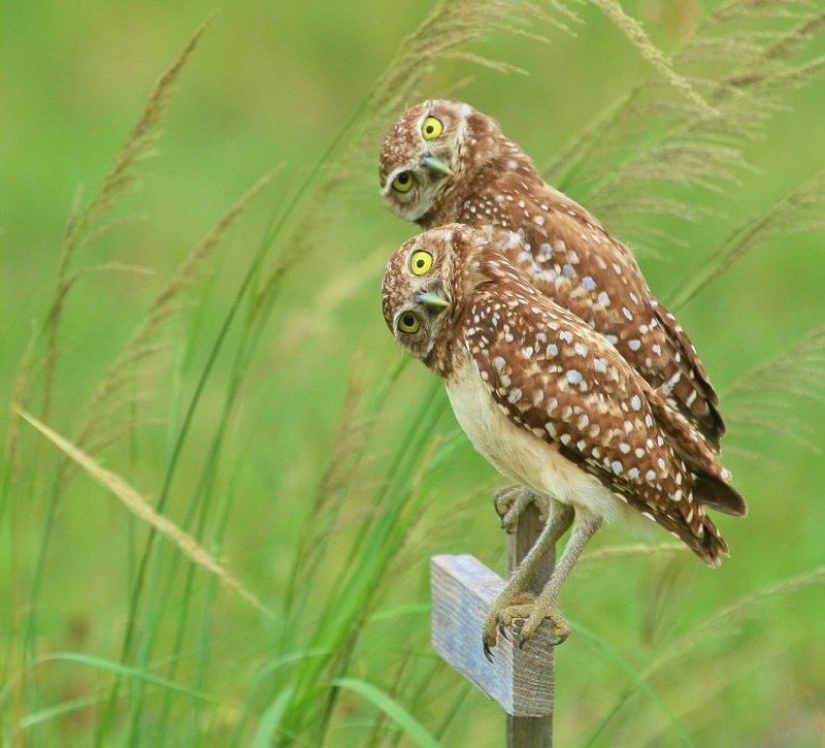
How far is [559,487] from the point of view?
296 centimetres

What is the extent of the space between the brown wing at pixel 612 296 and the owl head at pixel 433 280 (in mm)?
312

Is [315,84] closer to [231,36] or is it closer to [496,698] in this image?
[231,36]

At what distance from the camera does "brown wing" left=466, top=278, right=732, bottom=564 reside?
9.54ft

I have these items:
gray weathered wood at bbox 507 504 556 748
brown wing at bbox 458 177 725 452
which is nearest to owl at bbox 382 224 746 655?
gray weathered wood at bbox 507 504 556 748

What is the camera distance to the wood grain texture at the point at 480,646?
2922 millimetres

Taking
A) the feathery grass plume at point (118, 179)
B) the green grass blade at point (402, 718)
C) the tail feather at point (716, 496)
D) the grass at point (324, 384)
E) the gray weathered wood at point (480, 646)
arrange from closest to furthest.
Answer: the green grass blade at point (402, 718) < the gray weathered wood at point (480, 646) < the tail feather at point (716, 496) < the feathery grass plume at point (118, 179) < the grass at point (324, 384)

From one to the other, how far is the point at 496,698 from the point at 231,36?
28.2ft

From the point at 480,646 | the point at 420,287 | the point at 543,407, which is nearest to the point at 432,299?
the point at 420,287

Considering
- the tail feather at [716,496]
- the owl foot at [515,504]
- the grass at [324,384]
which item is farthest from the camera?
the owl foot at [515,504]

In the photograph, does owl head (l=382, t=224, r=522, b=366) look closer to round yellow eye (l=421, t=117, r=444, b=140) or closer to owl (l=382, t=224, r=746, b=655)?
owl (l=382, t=224, r=746, b=655)

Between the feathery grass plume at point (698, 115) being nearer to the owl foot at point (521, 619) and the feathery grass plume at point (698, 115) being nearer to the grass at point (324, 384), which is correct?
the grass at point (324, 384)

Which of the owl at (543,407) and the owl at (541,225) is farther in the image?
the owl at (541,225)

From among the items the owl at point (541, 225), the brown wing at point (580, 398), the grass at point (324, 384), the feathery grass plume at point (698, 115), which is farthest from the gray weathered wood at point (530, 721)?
the feathery grass plume at point (698, 115)

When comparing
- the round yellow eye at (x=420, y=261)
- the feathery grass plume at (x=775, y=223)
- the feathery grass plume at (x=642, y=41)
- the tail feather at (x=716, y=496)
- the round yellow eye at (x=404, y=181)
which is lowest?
the round yellow eye at (x=404, y=181)
